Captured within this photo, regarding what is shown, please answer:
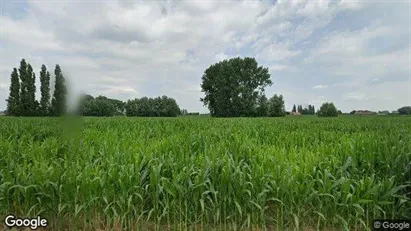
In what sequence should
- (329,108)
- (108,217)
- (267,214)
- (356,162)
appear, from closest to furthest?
(108,217) → (267,214) → (356,162) → (329,108)

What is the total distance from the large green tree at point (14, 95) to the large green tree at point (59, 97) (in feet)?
199

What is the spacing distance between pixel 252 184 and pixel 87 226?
2.65 metres

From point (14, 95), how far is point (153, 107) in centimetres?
4155

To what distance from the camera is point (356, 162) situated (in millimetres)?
4918

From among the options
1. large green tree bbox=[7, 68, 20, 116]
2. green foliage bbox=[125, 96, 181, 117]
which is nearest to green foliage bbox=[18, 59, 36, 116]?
large green tree bbox=[7, 68, 20, 116]

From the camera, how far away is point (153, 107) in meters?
88.4

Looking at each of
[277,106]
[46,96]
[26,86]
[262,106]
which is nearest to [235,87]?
[262,106]

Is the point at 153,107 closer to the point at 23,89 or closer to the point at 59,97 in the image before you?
the point at 23,89

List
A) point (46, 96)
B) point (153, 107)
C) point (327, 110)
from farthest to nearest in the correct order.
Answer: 1. point (153, 107)
2. point (327, 110)
3. point (46, 96)

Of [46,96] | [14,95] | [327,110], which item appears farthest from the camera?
[327,110]

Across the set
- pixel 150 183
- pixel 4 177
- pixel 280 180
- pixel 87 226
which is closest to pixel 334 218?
pixel 280 180

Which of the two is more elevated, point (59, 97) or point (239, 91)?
point (239, 91)

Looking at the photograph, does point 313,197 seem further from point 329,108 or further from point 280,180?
point 329,108

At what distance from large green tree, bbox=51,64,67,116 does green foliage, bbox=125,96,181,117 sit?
271ft
